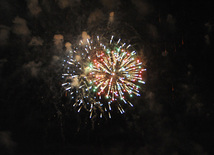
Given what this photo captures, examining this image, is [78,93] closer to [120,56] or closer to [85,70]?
[85,70]

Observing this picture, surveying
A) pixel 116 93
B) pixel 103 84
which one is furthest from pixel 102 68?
pixel 116 93

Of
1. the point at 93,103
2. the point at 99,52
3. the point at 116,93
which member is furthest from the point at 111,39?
the point at 93,103

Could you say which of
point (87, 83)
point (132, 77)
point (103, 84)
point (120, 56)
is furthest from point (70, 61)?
point (132, 77)

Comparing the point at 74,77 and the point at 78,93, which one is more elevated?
the point at 74,77

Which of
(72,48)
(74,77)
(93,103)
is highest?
(72,48)

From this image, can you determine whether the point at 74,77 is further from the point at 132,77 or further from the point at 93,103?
the point at 132,77

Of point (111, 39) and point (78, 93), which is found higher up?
point (111, 39)

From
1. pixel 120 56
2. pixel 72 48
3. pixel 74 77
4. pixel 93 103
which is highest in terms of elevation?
pixel 72 48
